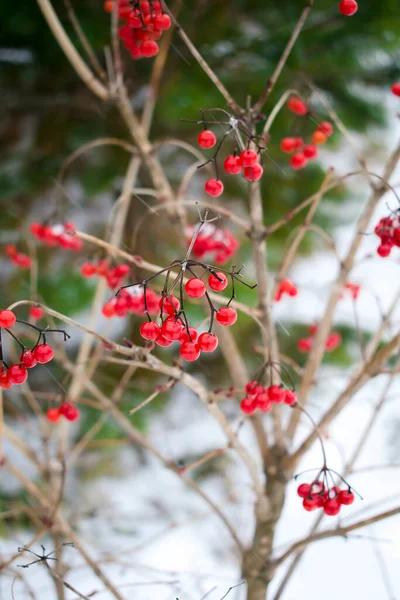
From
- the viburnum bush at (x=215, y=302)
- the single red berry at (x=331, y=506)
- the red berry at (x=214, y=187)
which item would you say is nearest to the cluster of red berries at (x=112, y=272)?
the viburnum bush at (x=215, y=302)

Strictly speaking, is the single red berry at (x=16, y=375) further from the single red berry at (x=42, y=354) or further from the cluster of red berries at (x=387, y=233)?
the cluster of red berries at (x=387, y=233)

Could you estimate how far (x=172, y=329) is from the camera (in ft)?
0.89

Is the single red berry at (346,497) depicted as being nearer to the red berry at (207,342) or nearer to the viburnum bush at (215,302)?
the viburnum bush at (215,302)

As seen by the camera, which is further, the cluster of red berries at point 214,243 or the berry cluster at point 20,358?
the cluster of red berries at point 214,243

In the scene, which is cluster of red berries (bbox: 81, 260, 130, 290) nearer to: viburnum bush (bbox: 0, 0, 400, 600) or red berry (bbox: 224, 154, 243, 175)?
viburnum bush (bbox: 0, 0, 400, 600)

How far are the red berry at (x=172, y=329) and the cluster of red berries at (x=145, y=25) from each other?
0.62 ft

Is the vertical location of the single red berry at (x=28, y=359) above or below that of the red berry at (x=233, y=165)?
below

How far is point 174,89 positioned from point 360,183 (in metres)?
0.71

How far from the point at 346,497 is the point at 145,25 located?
1.11 ft

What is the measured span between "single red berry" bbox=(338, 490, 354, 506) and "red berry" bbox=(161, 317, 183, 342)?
18 cm

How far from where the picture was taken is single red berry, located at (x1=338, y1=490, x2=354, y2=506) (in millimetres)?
361

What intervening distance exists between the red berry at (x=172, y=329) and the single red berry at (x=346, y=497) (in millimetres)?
181

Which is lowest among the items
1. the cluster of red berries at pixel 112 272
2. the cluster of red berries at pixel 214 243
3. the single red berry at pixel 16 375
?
the single red berry at pixel 16 375

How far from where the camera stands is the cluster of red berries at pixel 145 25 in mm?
348
